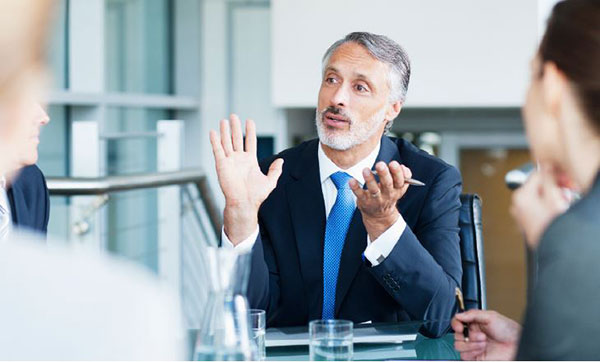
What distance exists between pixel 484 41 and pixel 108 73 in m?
1.93

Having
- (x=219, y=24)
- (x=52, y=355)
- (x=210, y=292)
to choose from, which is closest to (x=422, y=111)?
(x=219, y=24)

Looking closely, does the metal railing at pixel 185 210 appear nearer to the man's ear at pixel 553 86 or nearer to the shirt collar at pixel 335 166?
the shirt collar at pixel 335 166

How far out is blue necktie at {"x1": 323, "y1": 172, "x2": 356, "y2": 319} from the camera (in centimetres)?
236

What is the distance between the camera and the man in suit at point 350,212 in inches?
82.7

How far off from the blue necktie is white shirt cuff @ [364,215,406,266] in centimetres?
23

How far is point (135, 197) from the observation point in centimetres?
517

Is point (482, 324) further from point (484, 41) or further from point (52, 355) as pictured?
point (484, 41)

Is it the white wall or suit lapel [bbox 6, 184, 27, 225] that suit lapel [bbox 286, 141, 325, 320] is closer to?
suit lapel [bbox 6, 184, 27, 225]

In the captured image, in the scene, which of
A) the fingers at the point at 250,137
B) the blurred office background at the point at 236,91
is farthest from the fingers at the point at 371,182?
the blurred office background at the point at 236,91

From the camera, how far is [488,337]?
1785mm

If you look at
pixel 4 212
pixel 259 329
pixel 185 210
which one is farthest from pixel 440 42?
pixel 259 329

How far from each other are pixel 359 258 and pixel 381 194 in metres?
0.31

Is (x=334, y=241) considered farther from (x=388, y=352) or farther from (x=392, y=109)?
(x=388, y=352)

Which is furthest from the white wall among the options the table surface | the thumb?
the table surface
